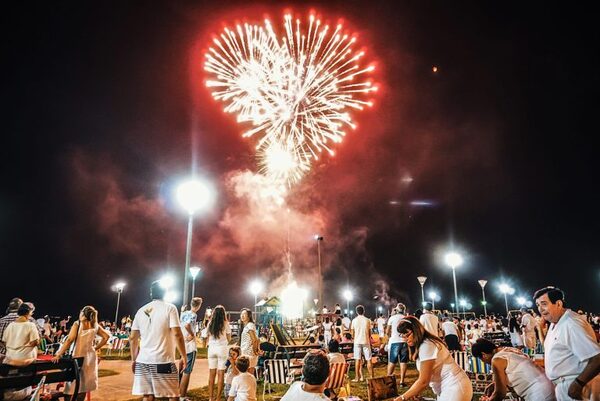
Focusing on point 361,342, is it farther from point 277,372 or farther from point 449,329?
point 277,372

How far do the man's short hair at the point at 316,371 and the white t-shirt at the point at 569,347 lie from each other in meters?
2.94

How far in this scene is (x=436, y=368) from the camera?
4836 mm

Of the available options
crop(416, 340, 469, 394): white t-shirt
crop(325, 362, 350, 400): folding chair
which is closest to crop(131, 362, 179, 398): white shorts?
crop(325, 362, 350, 400): folding chair

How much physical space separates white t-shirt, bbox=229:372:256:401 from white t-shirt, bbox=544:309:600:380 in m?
4.39

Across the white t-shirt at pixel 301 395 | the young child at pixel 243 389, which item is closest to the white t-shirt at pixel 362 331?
the young child at pixel 243 389

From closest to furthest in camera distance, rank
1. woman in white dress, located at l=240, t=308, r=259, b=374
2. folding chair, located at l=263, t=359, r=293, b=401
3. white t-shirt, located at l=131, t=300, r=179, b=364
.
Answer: white t-shirt, located at l=131, t=300, r=179, b=364 → woman in white dress, located at l=240, t=308, r=259, b=374 → folding chair, located at l=263, t=359, r=293, b=401

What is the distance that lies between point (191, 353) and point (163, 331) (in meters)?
3.67

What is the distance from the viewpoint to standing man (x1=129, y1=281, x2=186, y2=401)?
5.73 meters

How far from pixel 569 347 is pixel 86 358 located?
326 inches

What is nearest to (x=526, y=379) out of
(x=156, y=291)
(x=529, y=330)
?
(x=156, y=291)

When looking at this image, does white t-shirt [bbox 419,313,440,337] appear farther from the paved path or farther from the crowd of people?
the paved path

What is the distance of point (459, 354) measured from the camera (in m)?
10.1

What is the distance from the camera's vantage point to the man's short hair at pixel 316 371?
3391mm

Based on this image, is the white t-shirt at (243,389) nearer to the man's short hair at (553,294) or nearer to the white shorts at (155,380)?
the white shorts at (155,380)
